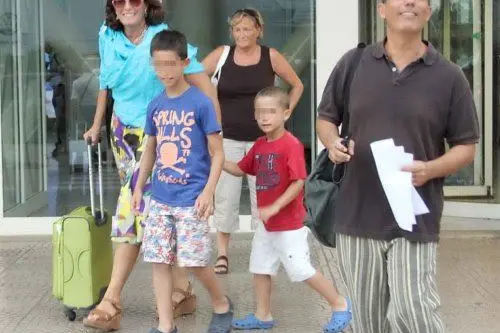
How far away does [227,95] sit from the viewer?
574 cm

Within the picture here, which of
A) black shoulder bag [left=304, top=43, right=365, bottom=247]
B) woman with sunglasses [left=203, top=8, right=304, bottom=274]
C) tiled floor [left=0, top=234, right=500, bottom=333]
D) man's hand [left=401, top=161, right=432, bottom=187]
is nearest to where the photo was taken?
man's hand [left=401, top=161, right=432, bottom=187]

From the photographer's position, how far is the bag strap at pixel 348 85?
10.4 feet

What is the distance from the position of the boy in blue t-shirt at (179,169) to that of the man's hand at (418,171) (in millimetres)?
1455

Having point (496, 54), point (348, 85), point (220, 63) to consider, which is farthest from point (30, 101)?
point (348, 85)

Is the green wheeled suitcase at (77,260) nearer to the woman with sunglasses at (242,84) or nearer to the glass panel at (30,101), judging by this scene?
the woman with sunglasses at (242,84)

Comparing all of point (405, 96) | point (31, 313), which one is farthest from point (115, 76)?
point (405, 96)

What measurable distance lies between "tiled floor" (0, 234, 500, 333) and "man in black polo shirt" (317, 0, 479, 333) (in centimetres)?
162

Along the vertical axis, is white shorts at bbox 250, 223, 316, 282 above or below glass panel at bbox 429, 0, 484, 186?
below

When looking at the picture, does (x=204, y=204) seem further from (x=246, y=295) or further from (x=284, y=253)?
(x=246, y=295)

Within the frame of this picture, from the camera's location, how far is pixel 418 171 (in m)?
2.90

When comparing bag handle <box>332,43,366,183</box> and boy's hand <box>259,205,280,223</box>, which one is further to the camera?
boy's hand <box>259,205,280,223</box>

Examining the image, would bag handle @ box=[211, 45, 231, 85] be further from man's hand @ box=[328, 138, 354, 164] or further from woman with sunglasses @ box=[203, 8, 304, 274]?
man's hand @ box=[328, 138, 354, 164]

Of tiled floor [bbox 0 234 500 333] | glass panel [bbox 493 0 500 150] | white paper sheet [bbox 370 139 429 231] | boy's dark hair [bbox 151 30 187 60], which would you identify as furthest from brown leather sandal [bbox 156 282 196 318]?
glass panel [bbox 493 0 500 150]

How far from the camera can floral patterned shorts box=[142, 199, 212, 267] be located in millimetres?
4215
